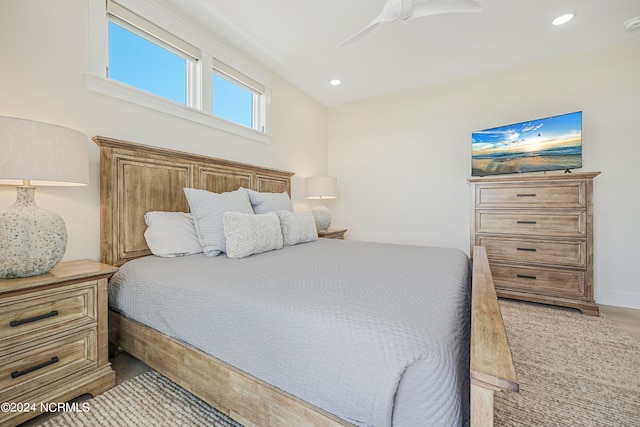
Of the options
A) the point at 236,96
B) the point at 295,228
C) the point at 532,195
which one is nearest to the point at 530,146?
the point at 532,195

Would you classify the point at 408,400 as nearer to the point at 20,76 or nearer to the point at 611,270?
the point at 20,76

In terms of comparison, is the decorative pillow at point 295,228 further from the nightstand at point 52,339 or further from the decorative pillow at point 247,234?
the nightstand at point 52,339

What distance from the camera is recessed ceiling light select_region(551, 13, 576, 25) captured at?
2207 mm

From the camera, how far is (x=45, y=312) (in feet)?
3.93

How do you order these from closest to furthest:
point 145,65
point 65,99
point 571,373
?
point 571,373 < point 65,99 < point 145,65

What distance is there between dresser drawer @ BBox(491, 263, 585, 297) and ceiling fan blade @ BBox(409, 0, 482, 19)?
229cm

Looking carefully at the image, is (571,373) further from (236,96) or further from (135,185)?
(236,96)

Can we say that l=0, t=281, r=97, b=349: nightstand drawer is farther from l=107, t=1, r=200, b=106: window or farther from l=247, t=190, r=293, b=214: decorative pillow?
l=107, t=1, r=200, b=106: window

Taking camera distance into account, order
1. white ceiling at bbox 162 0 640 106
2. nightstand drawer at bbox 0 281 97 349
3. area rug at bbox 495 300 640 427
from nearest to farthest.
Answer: nightstand drawer at bbox 0 281 97 349 < area rug at bbox 495 300 640 427 < white ceiling at bbox 162 0 640 106

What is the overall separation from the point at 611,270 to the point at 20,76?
494cm

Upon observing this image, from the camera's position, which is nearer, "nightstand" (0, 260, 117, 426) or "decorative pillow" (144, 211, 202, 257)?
"nightstand" (0, 260, 117, 426)

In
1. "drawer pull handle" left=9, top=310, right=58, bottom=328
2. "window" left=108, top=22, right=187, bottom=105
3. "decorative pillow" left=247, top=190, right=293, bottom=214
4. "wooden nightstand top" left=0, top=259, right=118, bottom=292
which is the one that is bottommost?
"drawer pull handle" left=9, top=310, right=58, bottom=328

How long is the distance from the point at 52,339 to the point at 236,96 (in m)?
2.51

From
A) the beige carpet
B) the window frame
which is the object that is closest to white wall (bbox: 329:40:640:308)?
the beige carpet
